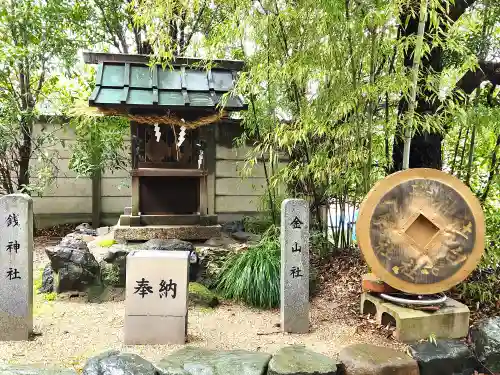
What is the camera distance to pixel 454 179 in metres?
3.52

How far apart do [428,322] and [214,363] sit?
6.27ft

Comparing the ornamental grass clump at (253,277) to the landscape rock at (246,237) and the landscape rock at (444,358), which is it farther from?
the landscape rock at (444,358)

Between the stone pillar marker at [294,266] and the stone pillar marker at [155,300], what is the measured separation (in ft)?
3.03

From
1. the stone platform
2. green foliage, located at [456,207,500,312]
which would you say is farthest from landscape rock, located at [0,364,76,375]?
green foliage, located at [456,207,500,312]

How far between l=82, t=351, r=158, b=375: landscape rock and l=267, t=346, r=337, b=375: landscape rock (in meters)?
0.87

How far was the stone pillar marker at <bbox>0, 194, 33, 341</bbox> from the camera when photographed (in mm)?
3275

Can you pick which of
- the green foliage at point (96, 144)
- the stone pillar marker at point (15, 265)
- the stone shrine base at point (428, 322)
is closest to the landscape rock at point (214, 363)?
the stone shrine base at point (428, 322)

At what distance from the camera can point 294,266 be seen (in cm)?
358

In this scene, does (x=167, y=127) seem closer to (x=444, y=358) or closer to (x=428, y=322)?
(x=428, y=322)

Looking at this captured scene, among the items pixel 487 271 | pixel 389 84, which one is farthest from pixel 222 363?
pixel 487 271

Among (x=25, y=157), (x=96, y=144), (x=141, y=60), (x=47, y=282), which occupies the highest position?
(x=141, y=60)

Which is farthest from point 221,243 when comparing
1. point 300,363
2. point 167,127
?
point 300,363

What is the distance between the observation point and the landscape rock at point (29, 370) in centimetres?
262

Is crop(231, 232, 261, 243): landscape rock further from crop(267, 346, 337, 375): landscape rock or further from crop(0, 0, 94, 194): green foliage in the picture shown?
crop(0, 0, 94, 194): green foliage
